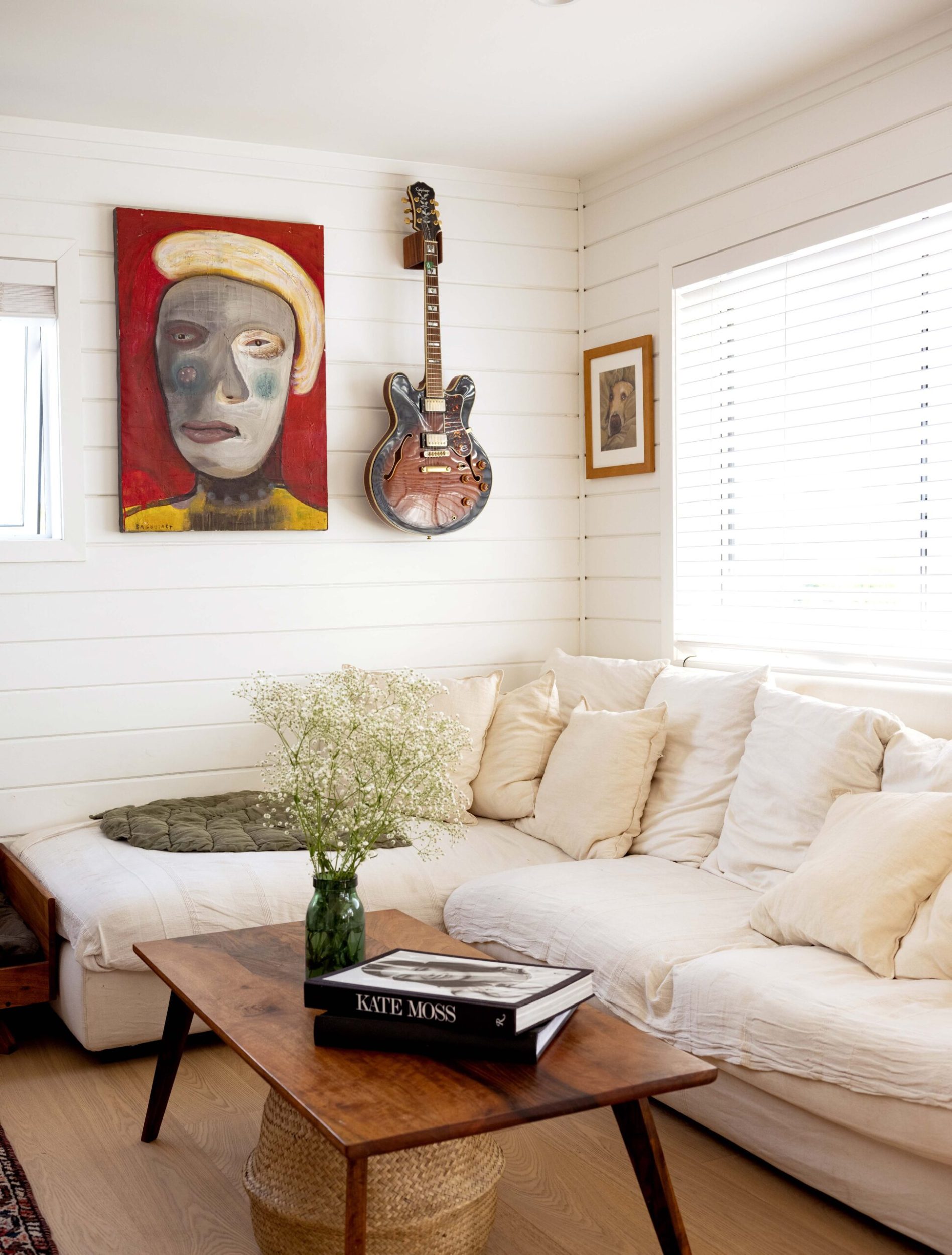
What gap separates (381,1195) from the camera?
185 centimetres

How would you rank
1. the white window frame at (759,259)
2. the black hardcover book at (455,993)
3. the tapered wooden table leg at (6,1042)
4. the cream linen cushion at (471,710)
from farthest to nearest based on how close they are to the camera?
the cream linen cushion at (471,710)
the white window frame at (759,259)
the tapered wooden table leg at (6,1042)
the black hardcover book at (455,993)

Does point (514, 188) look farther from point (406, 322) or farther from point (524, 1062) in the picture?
point (524, 1062)

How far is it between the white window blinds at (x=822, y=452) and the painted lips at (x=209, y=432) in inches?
57.1

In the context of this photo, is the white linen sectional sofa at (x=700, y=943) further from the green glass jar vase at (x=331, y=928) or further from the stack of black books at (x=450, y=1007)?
the green glass jar vase at (x=331, y=928)

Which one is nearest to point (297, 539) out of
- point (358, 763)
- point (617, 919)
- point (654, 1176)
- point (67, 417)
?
point (67, 417)

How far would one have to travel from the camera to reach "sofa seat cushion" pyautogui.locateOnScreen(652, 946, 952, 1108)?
77.5 inches

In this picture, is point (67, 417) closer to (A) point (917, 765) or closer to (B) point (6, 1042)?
(B) point (6, 1042)

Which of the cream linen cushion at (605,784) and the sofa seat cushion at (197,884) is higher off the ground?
the cream linen cushion at (605,784)

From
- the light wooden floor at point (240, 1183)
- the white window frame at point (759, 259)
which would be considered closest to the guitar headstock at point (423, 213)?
the white window frame at point (759, 259)

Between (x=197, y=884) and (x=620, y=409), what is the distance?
7.12 ft

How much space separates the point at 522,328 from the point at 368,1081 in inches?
123

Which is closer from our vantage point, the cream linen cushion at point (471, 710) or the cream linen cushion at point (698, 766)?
the cream linen cushion at point (698, 766)

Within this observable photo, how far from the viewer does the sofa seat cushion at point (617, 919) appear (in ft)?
8.23

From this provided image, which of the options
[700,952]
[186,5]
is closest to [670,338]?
[186,5]
